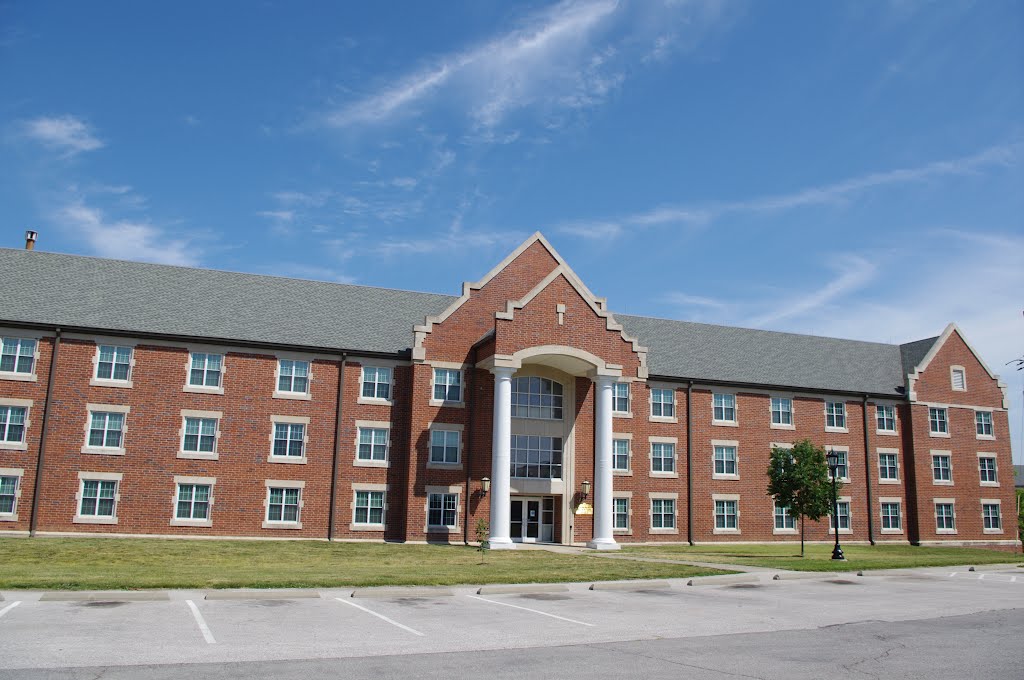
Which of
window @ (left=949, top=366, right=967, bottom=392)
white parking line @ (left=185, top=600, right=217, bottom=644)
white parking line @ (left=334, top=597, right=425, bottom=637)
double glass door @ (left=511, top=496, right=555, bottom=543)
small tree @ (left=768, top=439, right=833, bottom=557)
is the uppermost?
window @ (left=949, top=366, right=967, bottom=392)

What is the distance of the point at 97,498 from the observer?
31281 mm

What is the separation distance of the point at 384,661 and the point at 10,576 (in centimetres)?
1160

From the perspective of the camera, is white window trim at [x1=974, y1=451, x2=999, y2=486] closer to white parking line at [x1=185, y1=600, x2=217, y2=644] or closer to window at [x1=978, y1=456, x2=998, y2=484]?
window at [x1=978, y1=456, x2=998, y2=484]

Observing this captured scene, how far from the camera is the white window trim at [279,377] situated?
34031 millimetres

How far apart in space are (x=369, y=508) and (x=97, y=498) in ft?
33.9

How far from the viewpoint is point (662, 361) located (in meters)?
40.4

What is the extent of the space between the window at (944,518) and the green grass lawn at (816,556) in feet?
12.6

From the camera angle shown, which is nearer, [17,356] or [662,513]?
[17,356]

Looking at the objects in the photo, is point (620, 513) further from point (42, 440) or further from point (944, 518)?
point (42, 440)

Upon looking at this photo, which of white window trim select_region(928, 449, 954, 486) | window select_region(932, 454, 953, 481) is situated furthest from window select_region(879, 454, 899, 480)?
window select_region(932, 454, 953, 481)

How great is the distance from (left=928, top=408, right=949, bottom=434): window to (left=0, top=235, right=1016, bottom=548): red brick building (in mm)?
4181

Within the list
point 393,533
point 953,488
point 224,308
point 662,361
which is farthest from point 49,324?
point 953,488

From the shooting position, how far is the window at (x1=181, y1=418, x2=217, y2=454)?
32.7 m

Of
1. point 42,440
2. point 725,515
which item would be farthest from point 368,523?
point 725,515
